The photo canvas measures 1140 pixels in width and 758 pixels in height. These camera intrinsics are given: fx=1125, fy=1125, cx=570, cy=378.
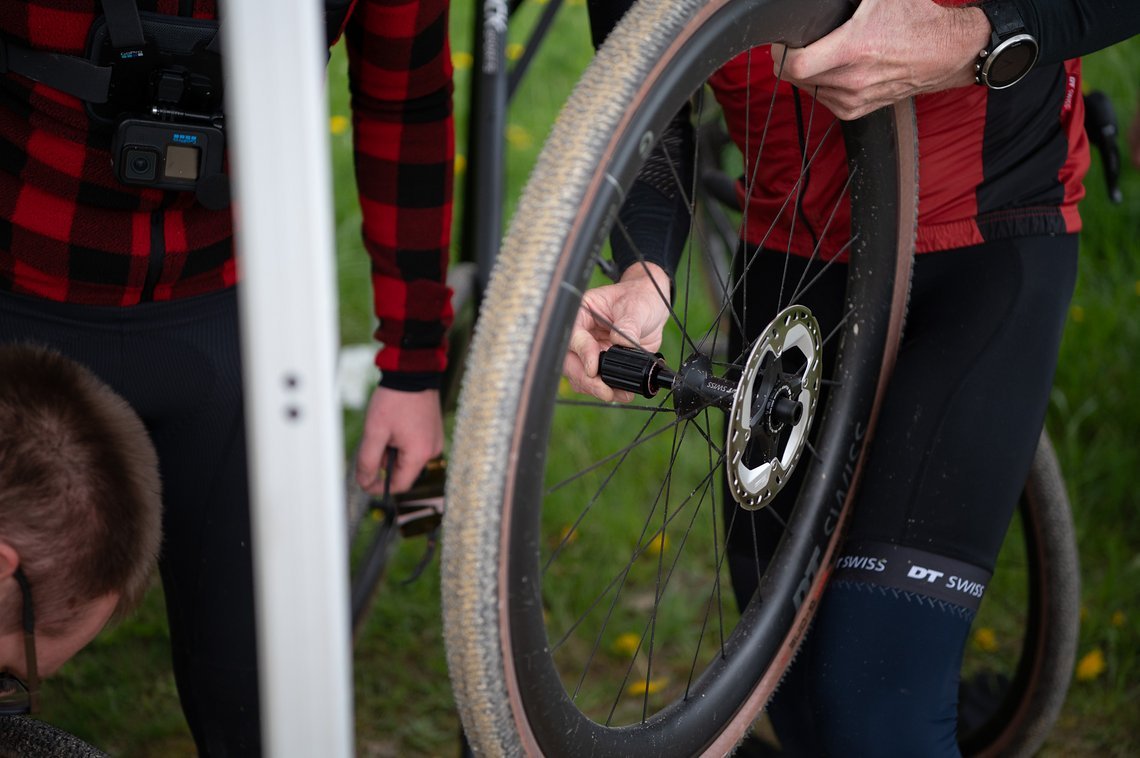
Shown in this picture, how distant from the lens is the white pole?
573 millimetres

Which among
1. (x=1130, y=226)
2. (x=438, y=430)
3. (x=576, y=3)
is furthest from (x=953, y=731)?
(x=576, y=3)

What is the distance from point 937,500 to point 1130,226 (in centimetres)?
220

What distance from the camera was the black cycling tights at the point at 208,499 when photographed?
3.91ft

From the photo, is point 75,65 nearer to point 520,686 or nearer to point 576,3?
point 520,686

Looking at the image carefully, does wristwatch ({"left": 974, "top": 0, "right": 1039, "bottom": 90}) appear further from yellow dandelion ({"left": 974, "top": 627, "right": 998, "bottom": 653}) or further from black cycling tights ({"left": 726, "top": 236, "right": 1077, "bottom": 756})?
yellow dandelion ({"left": 974, "top": 627, "right": 998, "bottom": 653})

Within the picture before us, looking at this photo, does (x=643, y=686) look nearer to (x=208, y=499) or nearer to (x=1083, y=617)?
(x=1083, y=617)

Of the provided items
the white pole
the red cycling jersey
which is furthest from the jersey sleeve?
the white pole

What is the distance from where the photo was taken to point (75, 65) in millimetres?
1024

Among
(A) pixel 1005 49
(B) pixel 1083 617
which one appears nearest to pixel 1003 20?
(A) pixel 1005 49

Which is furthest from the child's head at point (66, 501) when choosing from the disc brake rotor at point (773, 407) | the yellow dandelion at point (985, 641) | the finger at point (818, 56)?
the yellow dandelion at point (985, 641)

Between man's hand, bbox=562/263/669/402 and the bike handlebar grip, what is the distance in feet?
0.16

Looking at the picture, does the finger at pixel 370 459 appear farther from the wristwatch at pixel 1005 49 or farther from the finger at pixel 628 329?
the wristwatch at pixel 1005 49

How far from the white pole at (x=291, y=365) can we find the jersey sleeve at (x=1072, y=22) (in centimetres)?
75

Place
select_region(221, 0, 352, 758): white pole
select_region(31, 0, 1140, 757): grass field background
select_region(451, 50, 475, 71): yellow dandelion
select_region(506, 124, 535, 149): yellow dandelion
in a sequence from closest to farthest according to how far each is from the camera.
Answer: select_region(221, 0, 352, 758): white pole
select_region(31, 0, 1140, 757): grass field background
select_region(506, 124, 535, 149): yellow dandelion
select_region(451, 50, 475, 71): yellow dandelion
